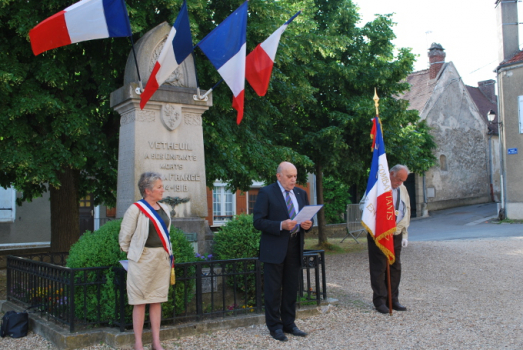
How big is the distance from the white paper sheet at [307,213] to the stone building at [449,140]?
25.2 m

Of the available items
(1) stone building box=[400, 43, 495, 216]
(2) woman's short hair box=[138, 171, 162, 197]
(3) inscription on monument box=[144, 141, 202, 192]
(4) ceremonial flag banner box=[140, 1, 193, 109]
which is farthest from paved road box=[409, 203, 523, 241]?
(2) woman's short hair box=[138, 171, 162, 197]

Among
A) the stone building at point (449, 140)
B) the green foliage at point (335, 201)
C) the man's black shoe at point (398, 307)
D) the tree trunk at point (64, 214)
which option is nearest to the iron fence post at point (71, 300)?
the man's black shoe at point (398, 307)

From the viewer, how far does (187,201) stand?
7.07 m

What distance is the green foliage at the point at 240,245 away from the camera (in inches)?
252

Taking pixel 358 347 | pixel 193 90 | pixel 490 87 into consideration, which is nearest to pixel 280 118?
pixel 193 90

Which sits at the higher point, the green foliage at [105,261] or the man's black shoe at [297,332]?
the green foliage at [105,261]

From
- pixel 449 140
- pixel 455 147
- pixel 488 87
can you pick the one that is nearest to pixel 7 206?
pixel 449 140

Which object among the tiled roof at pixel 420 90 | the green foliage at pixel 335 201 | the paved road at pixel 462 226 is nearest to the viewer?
the paved road at pixel 462 226

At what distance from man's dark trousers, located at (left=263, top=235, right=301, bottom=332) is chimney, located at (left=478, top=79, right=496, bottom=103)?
121 ft

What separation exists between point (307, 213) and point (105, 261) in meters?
2.19

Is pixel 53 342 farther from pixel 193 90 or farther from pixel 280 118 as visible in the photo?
pixel 280 118

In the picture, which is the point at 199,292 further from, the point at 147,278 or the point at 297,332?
the point at 297,332

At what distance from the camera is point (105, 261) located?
18.0 feet

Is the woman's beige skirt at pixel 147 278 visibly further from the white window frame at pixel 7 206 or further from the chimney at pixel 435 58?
the chimney at pixel 435 58
